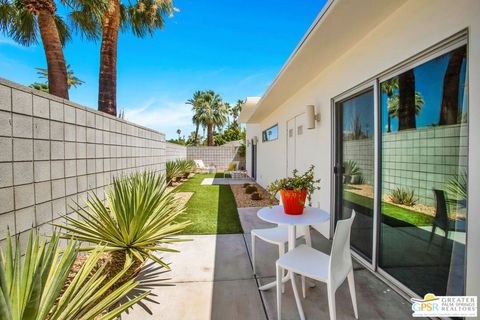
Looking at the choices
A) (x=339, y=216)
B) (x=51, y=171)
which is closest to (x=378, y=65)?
(x=339, y=216)

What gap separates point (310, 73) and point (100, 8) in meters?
4.05

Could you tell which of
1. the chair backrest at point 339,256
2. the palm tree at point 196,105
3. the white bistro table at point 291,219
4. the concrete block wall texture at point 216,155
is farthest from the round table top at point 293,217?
the palm tree at point 196,105

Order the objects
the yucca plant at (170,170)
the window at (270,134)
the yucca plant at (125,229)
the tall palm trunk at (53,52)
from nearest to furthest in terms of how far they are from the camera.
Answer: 1. the yucca plant at (125,229)
2. the tall palm trunk at (53,52)
3. the window at (270,134)
4. the yucca plant at (170,170)

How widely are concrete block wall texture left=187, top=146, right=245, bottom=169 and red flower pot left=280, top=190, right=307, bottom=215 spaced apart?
16.0m

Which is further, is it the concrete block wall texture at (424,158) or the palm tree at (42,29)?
the palm tree at (42,29)

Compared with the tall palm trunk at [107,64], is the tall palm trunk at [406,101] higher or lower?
lower

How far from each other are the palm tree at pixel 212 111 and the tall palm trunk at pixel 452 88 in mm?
26117

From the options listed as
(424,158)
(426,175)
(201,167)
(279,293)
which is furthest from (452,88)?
(201,167)

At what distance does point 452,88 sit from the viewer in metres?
1.96

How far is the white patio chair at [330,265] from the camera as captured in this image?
6.02 feet

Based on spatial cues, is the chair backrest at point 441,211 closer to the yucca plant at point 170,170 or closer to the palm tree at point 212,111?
the yucca plant at point 170,170

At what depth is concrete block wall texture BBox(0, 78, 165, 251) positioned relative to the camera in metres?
2.21

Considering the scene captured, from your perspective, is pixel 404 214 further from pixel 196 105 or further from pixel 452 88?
pixel 196 105

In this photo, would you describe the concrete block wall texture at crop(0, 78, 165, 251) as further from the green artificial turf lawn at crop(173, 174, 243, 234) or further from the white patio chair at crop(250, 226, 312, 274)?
the white patio chair at crop(250, 226, 312, 274)
